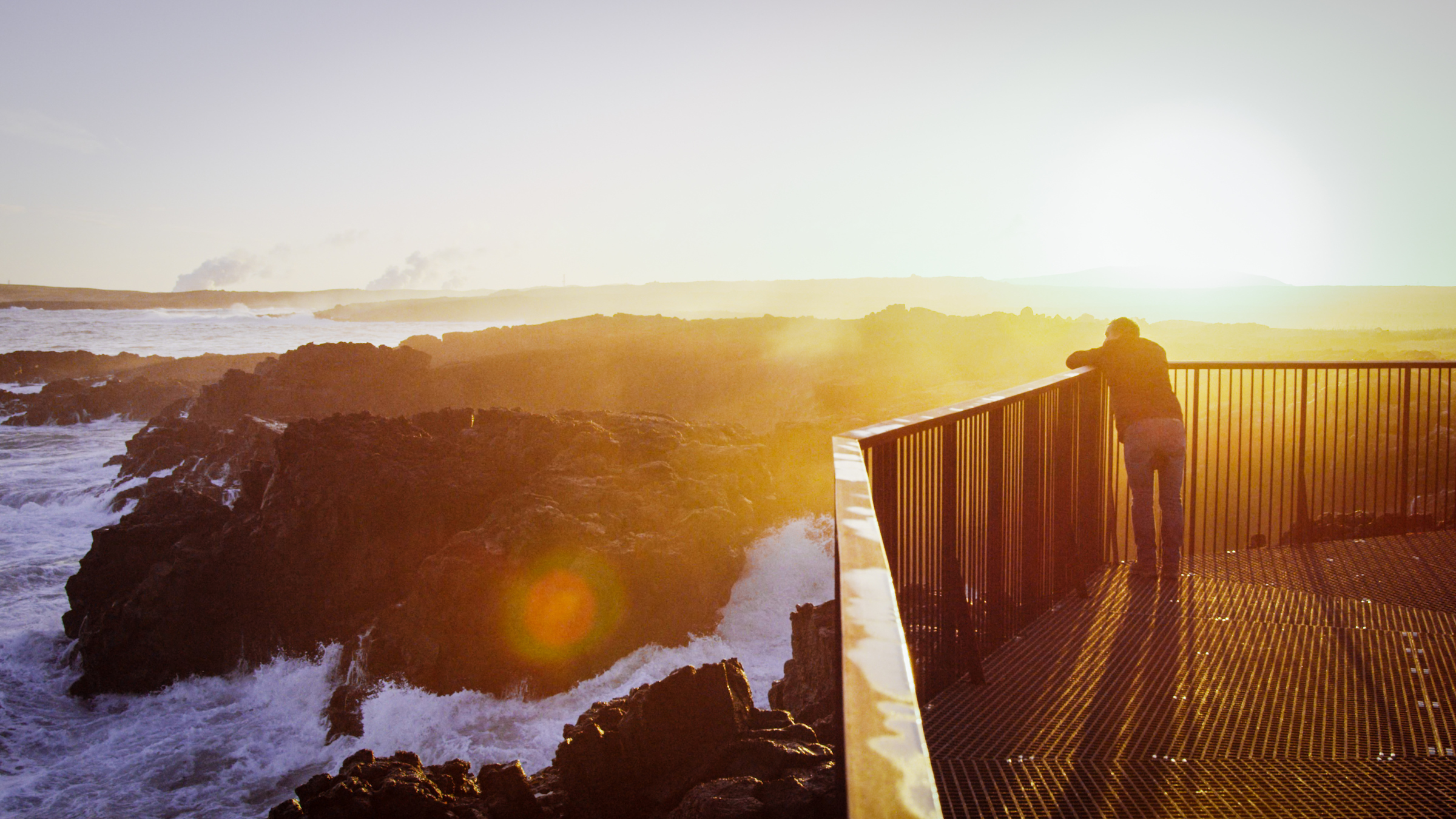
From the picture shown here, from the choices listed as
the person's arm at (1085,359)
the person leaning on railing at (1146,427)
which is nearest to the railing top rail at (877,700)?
the person's arm at (1085,359)

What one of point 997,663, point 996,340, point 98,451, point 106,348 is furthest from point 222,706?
point 106,348

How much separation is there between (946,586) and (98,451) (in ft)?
136

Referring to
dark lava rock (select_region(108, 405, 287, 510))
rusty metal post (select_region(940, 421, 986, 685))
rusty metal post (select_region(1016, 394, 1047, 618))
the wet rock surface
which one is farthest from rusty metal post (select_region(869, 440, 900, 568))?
dark lava rock (select_region(108, 405, 287, 510))

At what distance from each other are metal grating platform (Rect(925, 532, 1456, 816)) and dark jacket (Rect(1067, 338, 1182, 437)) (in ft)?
4.02

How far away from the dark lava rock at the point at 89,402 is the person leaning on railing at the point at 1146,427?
147ft

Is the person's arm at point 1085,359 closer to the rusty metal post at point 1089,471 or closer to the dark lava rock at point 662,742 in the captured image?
the rusty metal post at point 1089,471

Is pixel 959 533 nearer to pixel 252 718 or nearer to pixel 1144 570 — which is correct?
pixel 1144 570

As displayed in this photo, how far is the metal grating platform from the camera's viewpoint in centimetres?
323

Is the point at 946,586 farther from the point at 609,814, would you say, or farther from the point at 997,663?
the point at 609,814

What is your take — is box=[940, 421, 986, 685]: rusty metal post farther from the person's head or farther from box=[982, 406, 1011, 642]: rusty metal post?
the person's head

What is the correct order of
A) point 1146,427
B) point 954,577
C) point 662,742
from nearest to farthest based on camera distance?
point 954,577, point 1146,427, point 662,742

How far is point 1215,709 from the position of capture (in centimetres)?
400

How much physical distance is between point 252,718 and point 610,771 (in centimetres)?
1010

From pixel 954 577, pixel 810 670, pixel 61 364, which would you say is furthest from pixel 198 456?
pixel 61 364
